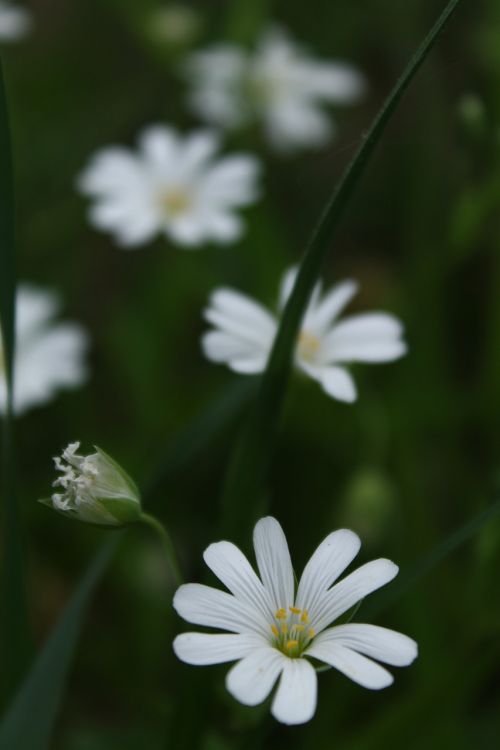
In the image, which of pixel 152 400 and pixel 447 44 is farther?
pixel 447 44

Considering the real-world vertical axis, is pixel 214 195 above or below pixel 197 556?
above

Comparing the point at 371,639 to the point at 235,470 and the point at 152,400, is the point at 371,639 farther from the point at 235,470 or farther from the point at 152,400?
→ the point at 152,400

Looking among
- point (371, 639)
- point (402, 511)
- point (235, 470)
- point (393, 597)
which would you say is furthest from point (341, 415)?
point (371, 639)

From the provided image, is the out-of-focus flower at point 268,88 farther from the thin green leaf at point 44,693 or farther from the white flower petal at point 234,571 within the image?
the white flower petal at point 234,571

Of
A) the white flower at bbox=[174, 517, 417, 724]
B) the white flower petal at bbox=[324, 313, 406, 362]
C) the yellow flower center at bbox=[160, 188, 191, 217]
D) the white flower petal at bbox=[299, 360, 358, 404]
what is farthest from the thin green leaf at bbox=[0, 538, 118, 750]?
the yellow flower center at bbox=[160, 188, 191, 217]

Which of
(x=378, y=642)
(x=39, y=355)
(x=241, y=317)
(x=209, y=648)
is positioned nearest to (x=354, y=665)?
(x=378, y=642)

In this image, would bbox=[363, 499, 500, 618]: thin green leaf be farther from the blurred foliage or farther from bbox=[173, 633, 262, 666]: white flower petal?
bbox=[173, 633, 262, 666]: white flower petal

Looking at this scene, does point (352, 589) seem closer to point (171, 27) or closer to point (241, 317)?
point (241, 317)
